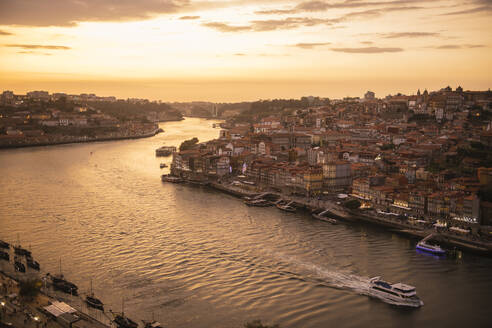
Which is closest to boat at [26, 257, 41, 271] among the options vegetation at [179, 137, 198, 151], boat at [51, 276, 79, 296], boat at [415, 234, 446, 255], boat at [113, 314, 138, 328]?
boat at [51, 276, 79, 296]

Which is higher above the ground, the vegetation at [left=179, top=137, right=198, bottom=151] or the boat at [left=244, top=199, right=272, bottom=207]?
the vegetation at [left=179, top=137, right=198, bottom=151]

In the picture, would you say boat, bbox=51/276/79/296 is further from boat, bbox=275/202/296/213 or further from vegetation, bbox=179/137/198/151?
vegetation, bbox=179/137/198/151

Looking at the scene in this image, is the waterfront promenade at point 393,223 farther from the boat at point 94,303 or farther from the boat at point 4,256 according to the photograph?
the boat at point 4,256

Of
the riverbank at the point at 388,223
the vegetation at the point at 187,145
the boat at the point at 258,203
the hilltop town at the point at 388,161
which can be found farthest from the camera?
the vegetation at the point at 187,145

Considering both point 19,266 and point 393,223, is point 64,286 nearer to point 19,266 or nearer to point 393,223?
point 19,266

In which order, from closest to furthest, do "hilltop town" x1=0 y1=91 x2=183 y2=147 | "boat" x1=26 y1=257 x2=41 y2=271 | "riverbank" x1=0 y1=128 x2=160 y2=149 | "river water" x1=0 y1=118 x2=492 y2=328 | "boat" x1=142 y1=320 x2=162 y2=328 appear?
"boat" x1=142 y1=320 x2=162 y2=328 → "river water" x1=0 y1=118 x2=492 y2=328 → "boat" x1=26 y1=257 x2=41 y2=271 → "riverbank" x1=0 y1=128 x2=160 y2=149 → "hilltop town" x1=0 y1=91 x2=183 y2=147

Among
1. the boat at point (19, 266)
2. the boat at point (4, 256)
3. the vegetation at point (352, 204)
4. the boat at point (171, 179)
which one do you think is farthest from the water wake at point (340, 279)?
the boat at point (171, 179)
